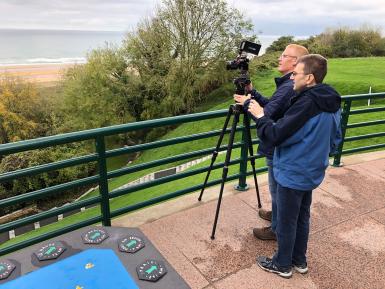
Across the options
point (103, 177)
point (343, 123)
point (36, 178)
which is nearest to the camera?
point (103, 177)

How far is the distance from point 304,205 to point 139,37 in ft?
94.9

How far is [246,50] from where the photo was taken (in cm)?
360

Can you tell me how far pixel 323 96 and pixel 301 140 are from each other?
14.7 inches

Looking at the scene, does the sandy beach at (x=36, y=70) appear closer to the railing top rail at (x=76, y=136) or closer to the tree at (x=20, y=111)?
the tree at (x=20, y=111)

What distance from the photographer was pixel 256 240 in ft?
12.8

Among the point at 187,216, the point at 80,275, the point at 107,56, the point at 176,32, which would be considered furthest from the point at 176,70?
the point at 80,275

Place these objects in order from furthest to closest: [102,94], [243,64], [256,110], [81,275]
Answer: [102,94] < [243,64] < [256,110] < [81,275]

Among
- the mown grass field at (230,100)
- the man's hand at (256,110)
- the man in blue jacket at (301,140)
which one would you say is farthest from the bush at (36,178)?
the man's hand at (256,110)

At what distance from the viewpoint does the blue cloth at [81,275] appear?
1.86 meters

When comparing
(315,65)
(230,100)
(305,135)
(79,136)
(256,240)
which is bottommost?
(230,100)

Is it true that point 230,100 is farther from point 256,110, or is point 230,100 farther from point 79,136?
point 256,110

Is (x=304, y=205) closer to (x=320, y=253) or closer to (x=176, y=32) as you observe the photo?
(x=320, y=253)

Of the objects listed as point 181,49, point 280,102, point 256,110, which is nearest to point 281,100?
point 280,102

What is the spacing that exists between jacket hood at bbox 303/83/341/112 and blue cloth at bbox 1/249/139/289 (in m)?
1.80
